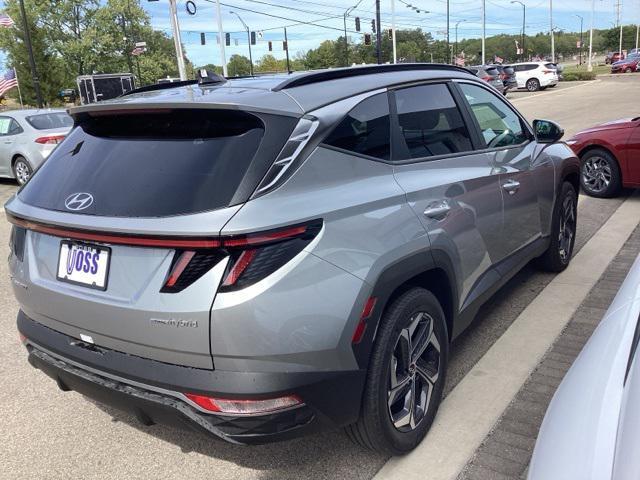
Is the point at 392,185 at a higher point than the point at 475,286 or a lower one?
higher

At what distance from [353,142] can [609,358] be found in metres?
1.37

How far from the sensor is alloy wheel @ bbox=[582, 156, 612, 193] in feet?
25.5

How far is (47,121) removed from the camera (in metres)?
12.0

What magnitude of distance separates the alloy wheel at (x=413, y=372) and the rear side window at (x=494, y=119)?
147 cm

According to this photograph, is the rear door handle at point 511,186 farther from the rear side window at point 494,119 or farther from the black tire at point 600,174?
the black tire at point 600,174

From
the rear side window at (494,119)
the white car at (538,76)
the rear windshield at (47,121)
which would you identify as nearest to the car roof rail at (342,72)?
the rear side window at (494,119)

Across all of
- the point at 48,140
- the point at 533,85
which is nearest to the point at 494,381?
the point at 48,140

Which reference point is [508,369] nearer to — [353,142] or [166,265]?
[353,142]

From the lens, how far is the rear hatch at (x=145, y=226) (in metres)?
2.08

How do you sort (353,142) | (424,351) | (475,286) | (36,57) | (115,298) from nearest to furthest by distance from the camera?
(115,298), (353,142), (424,351), (475,286), (36,57)

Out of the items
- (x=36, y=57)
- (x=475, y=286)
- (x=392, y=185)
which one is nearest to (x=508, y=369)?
(x=475, y=286)

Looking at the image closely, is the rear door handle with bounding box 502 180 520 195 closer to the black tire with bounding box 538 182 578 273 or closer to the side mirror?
the side mirror

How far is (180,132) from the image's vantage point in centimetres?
237

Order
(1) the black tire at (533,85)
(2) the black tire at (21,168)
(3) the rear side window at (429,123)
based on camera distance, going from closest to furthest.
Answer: (3) the rear side window at (429,123)
(2) the black tire at (21,168)
(1) the black tire at (533,85)
